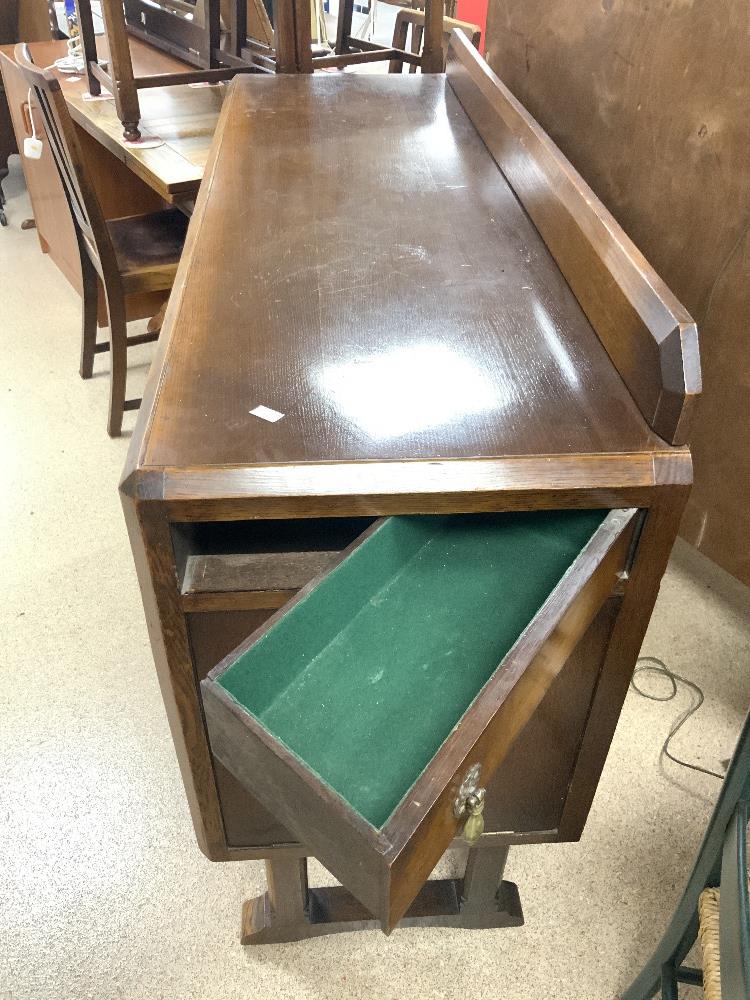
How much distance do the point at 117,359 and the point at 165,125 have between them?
63cm

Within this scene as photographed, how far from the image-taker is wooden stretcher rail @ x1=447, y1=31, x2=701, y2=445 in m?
0.66

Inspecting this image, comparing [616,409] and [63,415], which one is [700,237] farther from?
[63,415]

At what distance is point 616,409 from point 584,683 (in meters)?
0.30

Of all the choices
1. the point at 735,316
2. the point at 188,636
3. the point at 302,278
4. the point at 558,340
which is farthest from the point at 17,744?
the point at 735,316

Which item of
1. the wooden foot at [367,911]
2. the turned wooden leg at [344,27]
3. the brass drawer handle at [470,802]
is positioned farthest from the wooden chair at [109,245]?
the brass drawer handle at [470,802]

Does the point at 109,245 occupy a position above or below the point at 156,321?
above

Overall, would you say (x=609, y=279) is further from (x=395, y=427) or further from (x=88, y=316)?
(x=88, y=316)

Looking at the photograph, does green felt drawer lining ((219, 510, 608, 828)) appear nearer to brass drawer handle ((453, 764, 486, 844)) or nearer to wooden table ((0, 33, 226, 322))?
brass drawer handle ((453, 764, 486, 844))

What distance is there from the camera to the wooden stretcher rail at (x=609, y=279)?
66 centimetres

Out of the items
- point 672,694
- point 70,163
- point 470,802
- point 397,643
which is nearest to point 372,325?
point 397,643

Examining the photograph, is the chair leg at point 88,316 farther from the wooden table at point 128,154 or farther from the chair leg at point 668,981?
the chair leg at point 668,981

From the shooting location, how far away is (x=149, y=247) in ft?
7.04

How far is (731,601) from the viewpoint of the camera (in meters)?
1.76

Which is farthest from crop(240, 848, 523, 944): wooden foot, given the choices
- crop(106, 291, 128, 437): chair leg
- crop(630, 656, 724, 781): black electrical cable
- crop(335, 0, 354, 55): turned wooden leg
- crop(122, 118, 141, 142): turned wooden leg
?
crop(335, 0, 354, 55): turned wooden leg
